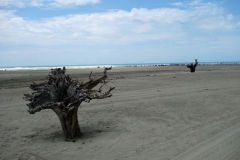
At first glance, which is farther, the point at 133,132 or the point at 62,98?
the point at 133,132

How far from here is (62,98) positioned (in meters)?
5.33

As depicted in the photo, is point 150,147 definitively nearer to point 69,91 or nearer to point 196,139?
point 196,139

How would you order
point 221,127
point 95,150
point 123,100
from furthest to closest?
point 123,100 < point 221,127 < point 95,150

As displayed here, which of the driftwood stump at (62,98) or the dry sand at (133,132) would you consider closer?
the dry sand at (133,132)

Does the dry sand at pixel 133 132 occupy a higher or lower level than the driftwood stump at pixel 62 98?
lower

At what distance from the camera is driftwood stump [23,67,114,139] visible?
492cm

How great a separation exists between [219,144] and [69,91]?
3538 millimetres

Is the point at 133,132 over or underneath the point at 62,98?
underneath

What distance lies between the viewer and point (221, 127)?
5930 millimetres

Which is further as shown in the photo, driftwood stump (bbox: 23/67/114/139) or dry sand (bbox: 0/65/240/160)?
driftwood stump (bbox: 23/67/114/139)

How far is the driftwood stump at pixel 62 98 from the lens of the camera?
492 cm

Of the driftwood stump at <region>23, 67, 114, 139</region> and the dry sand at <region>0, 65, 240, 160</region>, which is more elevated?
the driftwood stump at <region>23, 67, 114, 139</region>

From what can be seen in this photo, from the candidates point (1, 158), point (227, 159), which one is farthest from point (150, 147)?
point (1, 158)

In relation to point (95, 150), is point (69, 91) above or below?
above
